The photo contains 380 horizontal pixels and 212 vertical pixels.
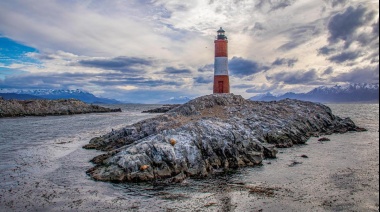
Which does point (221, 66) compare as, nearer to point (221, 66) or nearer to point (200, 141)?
point (221, 66)

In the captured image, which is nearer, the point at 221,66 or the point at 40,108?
the point at 221,66

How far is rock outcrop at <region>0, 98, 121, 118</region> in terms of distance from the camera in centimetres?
8444

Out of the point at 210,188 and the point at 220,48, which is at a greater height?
the point at 220,48

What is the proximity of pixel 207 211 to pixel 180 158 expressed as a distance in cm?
723

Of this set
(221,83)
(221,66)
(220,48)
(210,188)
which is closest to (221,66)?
(221,66)

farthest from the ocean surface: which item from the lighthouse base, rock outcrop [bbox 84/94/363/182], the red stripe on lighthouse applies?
the red stripe on lighthouse

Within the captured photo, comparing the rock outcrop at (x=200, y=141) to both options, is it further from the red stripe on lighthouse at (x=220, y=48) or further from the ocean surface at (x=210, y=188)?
the red stripe on lighthouse at (x=220, y=48)

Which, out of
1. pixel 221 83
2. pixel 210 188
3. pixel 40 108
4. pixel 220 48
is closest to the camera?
pixel 210 188

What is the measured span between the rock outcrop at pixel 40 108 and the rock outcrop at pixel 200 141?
62.1 meters

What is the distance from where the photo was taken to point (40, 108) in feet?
306

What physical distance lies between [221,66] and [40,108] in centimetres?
6581

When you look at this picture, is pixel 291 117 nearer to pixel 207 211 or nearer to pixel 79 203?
pixel 207 211

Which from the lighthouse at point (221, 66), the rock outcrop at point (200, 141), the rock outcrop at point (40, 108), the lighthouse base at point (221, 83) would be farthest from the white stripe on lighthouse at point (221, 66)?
the rock outcrop at point (40, 108)

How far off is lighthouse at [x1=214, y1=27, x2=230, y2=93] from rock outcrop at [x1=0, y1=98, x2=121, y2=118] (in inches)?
2388
